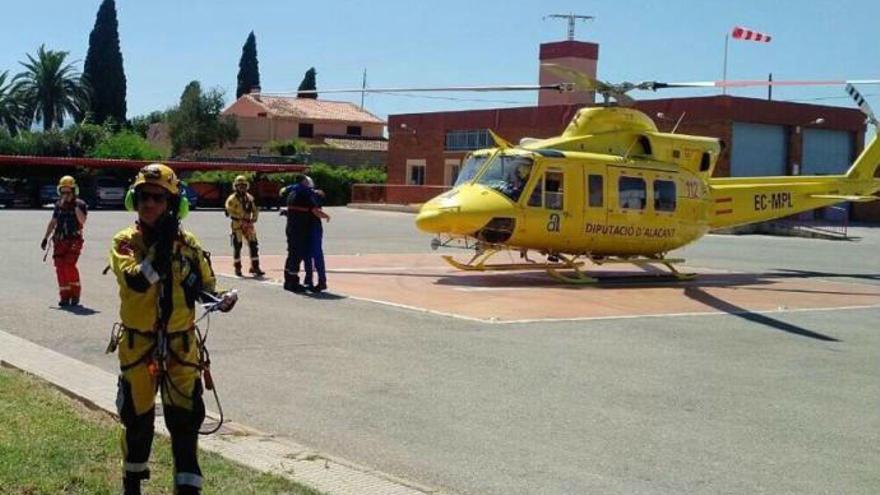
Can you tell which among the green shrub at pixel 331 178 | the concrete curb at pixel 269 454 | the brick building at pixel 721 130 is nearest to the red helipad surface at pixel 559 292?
the concrete curb at pixel 269 454

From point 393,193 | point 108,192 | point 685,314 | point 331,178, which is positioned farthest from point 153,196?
point 331,178

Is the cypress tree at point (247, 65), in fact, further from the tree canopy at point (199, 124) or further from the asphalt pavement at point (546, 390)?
the asphalt pavement at point (546, 390)

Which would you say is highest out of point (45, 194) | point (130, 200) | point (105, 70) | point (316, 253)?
point (105, 70)

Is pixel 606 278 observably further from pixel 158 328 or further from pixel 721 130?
pixel 721 130

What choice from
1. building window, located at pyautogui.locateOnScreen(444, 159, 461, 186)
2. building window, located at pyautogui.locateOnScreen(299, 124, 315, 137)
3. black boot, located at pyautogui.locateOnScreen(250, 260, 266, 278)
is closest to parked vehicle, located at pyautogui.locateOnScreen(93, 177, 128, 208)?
building window, located at pyautogui.locateOnScreen(444, 159, 461, 186)

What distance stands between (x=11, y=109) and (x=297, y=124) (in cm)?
2282

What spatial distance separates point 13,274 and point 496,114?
38.9 m

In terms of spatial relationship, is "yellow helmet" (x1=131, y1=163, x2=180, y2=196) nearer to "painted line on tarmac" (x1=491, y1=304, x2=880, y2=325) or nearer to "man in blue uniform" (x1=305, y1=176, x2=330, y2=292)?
"painted line on tarmac" (x1=491, y1=304, x2=880, y2=325)

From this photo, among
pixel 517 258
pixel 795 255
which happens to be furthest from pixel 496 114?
pixel 517 258

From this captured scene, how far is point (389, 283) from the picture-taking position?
17.1 m

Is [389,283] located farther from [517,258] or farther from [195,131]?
[195,131]

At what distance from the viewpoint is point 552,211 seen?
17547 mm

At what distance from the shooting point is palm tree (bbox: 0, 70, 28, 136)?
81.1 m

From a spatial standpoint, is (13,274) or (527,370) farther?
(13,274)
